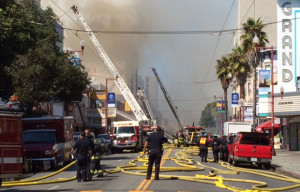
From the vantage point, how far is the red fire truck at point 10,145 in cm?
1336

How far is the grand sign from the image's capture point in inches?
1699

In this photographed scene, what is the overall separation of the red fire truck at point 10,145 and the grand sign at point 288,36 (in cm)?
3365

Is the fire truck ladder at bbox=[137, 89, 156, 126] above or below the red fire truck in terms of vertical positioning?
above

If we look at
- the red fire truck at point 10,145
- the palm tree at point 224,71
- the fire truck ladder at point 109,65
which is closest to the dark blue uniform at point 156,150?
the red fire truck at point 10,145

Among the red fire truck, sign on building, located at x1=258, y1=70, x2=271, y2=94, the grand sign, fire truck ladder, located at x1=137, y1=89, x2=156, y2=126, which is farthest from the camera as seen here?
fire truck ladder, located at x1=137, y1=89, x2=156, y2=126

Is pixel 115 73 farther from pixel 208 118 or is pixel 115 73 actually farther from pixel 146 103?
pixel 208 118

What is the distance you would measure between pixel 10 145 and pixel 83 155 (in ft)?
11.4

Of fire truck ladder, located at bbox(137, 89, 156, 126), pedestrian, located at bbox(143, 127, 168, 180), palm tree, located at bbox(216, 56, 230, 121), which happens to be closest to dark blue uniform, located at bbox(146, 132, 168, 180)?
pedestrian, located at bbox(143, 127, 168, 180)

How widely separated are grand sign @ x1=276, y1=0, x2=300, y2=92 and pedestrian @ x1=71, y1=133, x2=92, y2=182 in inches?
1199

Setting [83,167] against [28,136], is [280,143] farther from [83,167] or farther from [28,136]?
[83,167]

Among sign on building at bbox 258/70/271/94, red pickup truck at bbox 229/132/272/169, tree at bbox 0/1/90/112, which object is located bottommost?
red pickup truck at bbox 229/132/272/169

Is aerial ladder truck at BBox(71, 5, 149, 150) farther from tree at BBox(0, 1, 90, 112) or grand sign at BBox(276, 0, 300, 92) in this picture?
tree at BBox(0, 1, 90, 112)

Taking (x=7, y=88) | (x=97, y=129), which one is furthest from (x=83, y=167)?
(x=97, y=129)

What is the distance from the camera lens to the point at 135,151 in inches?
1690
